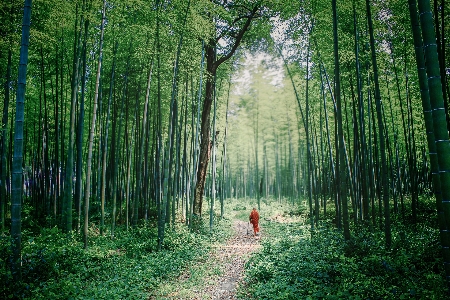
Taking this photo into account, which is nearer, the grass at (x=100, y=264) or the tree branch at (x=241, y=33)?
the grass at (x=100, y=264)

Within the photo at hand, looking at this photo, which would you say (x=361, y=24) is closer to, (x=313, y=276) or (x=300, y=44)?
(x=300, y=44)

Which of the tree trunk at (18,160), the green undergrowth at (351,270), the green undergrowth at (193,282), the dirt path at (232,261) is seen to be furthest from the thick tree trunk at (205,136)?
the tree trunk at (18,160)

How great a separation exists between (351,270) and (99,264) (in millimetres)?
4452

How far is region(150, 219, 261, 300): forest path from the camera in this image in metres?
4.10

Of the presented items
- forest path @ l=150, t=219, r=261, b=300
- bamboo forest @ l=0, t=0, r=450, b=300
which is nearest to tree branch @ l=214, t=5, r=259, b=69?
bamboo forest @ l=0, t=0, r=450, b=300

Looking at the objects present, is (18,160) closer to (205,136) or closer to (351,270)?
(351,270)

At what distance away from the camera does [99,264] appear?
5.03m

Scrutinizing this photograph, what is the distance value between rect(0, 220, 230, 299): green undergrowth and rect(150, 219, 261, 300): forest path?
0.94 feet

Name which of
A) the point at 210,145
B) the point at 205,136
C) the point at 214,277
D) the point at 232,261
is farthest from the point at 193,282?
the point at 210,145

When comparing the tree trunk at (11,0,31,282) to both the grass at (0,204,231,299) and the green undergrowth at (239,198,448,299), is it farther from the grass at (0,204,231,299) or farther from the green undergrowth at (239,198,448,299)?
the green undergrowth at (239,198,448,299)

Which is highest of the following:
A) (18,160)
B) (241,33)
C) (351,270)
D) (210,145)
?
(241,33)

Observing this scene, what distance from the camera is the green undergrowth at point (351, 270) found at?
10.3 ft

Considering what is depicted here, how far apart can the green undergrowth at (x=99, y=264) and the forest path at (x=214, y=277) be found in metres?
0.29

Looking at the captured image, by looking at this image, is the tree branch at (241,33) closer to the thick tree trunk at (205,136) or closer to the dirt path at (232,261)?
the thick tree trunk at (205,136)
